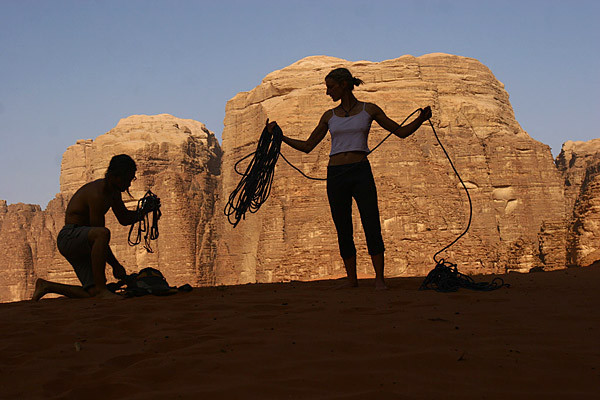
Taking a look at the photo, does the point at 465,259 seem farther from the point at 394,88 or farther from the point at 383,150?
the point at 394,88

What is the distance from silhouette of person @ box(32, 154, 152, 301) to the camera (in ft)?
21.6

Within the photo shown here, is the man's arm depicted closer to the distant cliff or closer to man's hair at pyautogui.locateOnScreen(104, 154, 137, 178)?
man's hair at pyautogui.locateOnScreen(104, 154, 137, 178)

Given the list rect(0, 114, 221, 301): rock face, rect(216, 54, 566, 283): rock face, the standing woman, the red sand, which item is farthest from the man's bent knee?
rect(0, 114, 221, 301): rock face

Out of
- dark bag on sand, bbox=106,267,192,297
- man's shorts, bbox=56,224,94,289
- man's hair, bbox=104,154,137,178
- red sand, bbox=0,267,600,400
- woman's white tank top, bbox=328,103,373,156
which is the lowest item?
red sand, bbox=0,267,600,400

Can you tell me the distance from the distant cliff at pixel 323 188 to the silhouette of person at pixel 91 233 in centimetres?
1886

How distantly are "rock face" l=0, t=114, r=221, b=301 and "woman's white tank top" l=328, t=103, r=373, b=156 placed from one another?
118 ft

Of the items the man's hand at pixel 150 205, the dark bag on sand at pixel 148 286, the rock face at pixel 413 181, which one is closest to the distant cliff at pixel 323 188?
the rock face at pixel 413 181

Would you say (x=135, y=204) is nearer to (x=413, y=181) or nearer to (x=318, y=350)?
(x=413, y=181)

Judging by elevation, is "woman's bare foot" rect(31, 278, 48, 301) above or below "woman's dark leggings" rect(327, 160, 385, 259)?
below

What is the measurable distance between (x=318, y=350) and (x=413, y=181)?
30.9 metres

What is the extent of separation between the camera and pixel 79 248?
22.2 ft

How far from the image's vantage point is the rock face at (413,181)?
30.2 meters

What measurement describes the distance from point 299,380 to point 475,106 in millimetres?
42654

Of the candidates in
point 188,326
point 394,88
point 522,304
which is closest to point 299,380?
point 188,326
